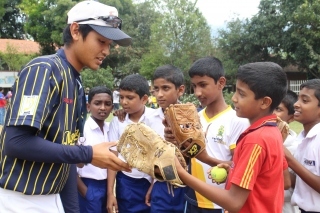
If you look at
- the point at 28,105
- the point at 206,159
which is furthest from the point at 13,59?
the point at 28,105

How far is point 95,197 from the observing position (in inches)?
164

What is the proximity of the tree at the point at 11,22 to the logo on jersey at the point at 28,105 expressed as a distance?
5692cm

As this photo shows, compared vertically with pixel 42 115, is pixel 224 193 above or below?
below

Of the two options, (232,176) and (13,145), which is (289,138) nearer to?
(232,176)

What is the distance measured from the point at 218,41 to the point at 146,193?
90.1ft

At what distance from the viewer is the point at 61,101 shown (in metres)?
2.48

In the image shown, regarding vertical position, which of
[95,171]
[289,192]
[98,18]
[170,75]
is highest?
[98,18]

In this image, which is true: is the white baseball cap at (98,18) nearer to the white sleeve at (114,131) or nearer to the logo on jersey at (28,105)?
the logo on jersey at (28,105)

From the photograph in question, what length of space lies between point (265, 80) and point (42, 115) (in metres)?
1.39

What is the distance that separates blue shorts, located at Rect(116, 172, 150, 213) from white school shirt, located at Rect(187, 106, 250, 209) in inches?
32.4

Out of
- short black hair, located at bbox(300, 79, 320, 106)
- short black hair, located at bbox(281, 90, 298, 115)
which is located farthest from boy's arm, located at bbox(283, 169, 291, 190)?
short black hair, located at bbox(281, 90, 298, 115)

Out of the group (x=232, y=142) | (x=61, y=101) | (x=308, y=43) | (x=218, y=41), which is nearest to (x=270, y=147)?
(x=232, y=142)

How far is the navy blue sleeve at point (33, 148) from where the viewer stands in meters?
2.25

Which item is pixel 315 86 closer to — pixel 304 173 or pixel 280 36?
pixel 304 173
